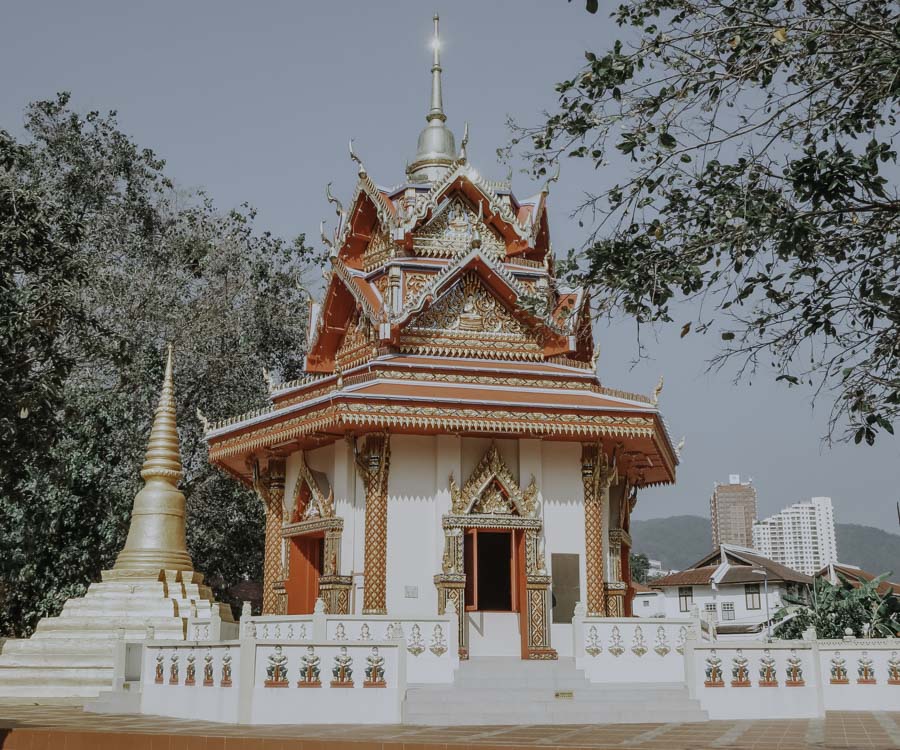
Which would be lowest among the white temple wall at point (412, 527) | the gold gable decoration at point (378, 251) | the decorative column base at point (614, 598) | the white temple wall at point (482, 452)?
the decorative column base at point (614, 598)

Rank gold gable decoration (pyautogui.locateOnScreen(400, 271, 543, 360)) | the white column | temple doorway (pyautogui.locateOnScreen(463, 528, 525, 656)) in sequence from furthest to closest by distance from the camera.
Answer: gold gable decoration (pyautogui.locateOnScreen(400, 271, 543, 360)) < the white column < temple doorway (pyautogui.locateOnScreen(463, 528, 525, 656))

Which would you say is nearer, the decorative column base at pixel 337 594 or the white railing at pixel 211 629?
the white railing at pixel 211 629

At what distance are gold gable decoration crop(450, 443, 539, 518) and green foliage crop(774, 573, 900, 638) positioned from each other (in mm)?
8478

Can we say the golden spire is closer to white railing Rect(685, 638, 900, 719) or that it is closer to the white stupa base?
the white stupa base

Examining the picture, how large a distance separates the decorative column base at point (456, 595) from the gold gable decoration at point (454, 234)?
247 inches

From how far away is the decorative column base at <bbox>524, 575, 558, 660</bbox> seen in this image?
643 inches

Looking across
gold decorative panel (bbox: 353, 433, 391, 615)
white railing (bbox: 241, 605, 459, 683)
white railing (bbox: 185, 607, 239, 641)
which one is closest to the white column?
gold decorative panel (bbox: 353, 433, 391, 615)

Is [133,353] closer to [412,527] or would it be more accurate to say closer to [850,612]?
[412,527]

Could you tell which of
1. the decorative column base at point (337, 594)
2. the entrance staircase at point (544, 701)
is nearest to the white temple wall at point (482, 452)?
the decorative column base at point (337, 594)

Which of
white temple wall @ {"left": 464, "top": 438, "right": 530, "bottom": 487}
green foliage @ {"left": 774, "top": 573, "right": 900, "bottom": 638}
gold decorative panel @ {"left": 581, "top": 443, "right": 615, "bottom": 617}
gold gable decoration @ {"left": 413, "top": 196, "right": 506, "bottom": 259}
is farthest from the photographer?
green foliage @ {"left": 774, "top": 573, "right": 900, "bottom": 638}

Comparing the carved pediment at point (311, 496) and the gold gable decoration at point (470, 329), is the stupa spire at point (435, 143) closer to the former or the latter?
the gold gable decoration at point (470, 329)

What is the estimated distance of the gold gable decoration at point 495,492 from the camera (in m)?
17.0

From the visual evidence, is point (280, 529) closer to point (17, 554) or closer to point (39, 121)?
point (17, 554)

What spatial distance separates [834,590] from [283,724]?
616 inches
